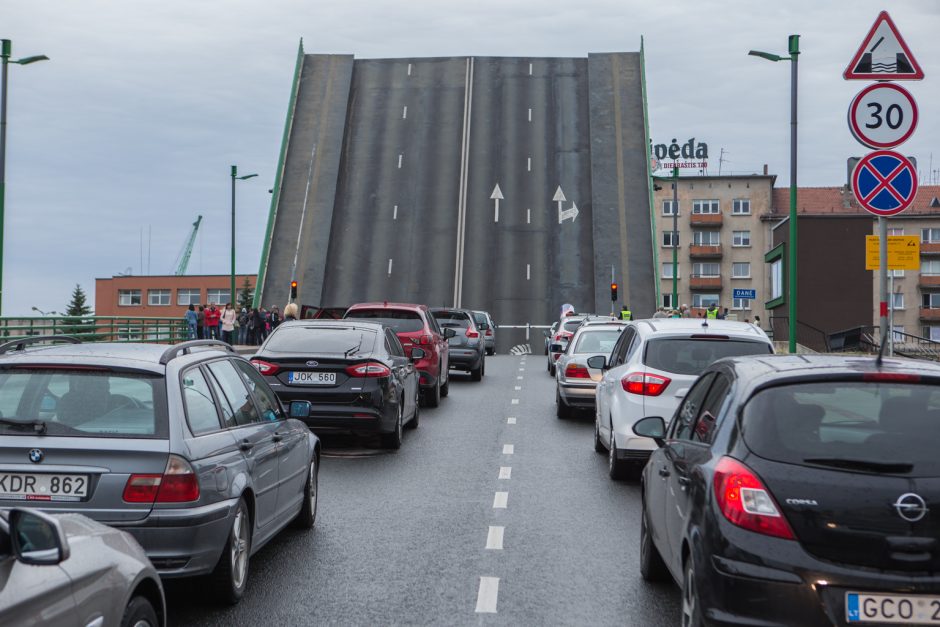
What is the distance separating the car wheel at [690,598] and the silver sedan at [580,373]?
36.7 feet

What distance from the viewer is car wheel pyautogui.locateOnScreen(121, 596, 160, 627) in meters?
4.10

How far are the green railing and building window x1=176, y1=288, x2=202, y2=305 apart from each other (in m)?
79.2

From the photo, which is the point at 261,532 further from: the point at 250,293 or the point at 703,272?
the point at 250,293

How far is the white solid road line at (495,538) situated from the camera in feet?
26.1

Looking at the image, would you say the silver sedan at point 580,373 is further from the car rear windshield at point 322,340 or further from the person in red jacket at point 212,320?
the person in red jacket at point 212,320

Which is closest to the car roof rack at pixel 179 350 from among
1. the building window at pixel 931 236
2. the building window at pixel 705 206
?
the building window at pixel 931 236

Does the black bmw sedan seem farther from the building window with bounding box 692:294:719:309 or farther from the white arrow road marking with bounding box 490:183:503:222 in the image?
the building window with bounding box 692:294:719:309

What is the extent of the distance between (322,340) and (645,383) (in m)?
4.08

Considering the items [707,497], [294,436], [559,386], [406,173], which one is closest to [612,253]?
[406,173]

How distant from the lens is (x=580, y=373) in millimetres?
16938

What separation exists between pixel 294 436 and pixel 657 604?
2805 mm

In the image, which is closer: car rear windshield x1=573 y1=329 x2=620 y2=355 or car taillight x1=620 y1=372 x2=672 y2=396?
car taillight x1=620 y1=372 x2=672 y2=396

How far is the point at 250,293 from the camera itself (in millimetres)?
119125

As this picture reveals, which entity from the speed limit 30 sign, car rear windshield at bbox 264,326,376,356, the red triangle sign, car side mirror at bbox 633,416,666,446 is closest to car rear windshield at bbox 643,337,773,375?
the speed limit 30 sign
